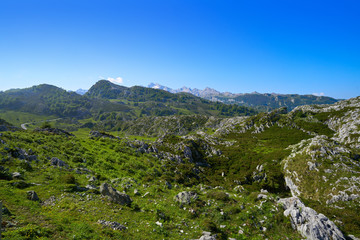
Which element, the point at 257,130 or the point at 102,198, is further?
the point at 257,130

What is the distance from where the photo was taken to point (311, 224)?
52.7 ft

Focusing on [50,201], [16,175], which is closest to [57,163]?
[16,175]

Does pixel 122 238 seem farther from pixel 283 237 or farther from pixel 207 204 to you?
pixel 283 237

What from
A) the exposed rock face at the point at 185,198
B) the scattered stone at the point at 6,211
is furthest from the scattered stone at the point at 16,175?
the exposed rock face at the point at 185,198

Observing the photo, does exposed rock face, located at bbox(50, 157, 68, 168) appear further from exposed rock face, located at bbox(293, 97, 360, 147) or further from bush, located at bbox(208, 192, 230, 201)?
exposed rock face, located at bbox(293, 97, 360, 147)

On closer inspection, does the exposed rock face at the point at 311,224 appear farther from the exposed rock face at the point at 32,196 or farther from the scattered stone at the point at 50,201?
the exposed rock face at the point at 32,196

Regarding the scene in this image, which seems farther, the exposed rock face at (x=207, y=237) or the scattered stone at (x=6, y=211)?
the exposed rock face at (x=207, y=237)

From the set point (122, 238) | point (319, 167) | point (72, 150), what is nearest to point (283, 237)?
point (122, 238)

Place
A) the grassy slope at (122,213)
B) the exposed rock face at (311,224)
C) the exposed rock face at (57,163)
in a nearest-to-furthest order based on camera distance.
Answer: the grassy slope at (122,213) → the exposed rock face at (311,224) → the exposed rock face at (57,163)

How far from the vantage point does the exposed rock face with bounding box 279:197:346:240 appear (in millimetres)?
15391

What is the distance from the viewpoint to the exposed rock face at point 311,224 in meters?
15.4

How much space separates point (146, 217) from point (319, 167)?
43.6 meters

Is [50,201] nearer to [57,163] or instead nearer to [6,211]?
[6,211]

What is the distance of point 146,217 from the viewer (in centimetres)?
1723
